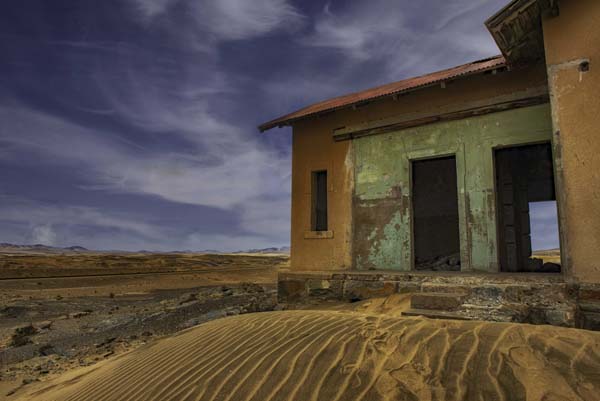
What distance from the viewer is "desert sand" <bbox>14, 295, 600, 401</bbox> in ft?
7.65

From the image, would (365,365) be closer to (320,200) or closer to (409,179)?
(409,179)

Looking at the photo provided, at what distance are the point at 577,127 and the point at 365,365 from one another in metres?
5.08

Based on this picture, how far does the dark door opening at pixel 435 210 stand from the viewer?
12.1m

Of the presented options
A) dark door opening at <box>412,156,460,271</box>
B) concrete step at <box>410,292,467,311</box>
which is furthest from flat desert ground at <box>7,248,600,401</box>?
dark door opening at <box>412,156,460,271</box>

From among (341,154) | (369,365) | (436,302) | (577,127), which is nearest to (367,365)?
(369,365)

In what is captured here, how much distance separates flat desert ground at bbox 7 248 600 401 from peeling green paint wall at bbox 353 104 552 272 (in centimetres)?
446

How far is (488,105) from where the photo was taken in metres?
7.35

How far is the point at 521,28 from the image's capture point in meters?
6.17

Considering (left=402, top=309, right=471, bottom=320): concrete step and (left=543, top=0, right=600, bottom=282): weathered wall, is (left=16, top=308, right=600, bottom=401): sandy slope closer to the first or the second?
(left=402, top=309, right=471, bottom=320): concrete step

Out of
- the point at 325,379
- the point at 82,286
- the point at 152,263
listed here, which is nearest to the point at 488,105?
the point at 325,379

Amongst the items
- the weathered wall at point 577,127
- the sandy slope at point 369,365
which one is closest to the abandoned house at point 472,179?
the weathered wall at point 577,127

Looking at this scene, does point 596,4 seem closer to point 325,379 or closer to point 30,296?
point 325,379

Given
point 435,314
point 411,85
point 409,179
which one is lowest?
point 435,314

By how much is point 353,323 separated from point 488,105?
228 inches
